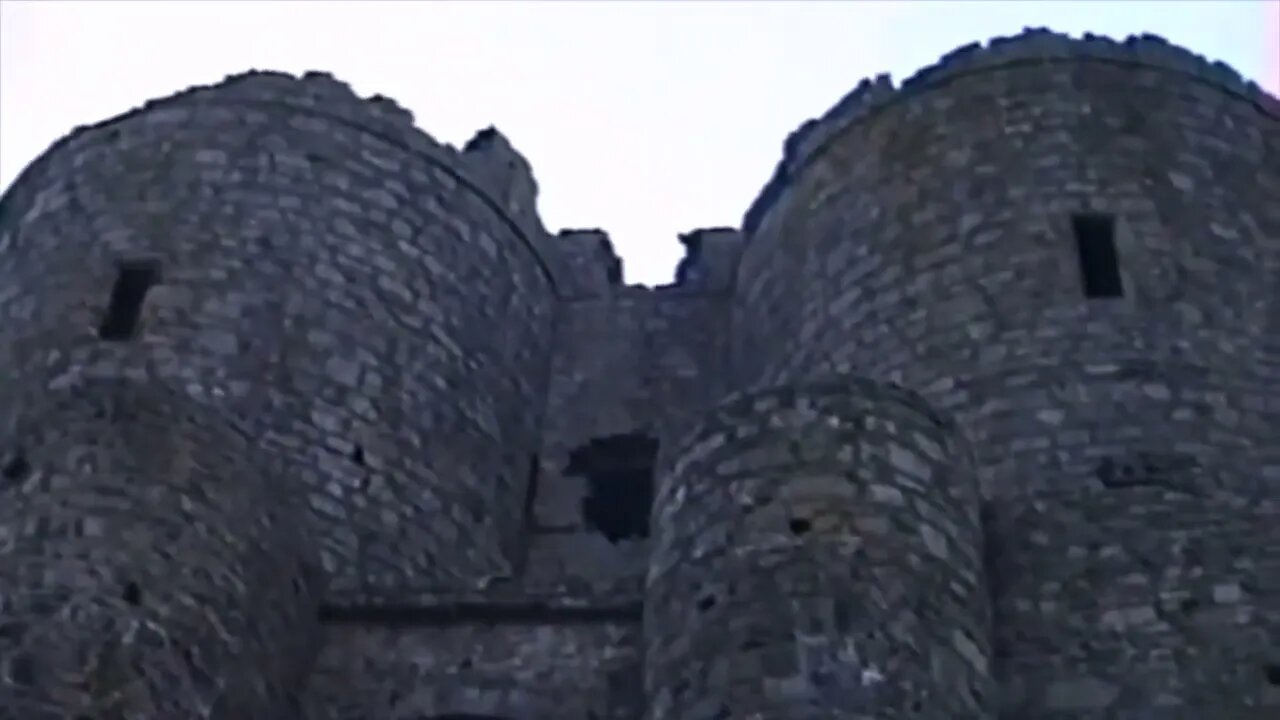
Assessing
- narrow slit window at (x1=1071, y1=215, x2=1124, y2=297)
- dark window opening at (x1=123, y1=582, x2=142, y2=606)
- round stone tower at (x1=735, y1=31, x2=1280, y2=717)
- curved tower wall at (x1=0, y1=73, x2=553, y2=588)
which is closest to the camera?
dark window opening at (x1=123, y1=582, x2=142, y2=606)

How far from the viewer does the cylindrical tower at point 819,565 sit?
11.4 meters

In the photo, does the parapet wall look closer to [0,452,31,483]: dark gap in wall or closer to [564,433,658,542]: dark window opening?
[564,433,658,542]: dark window opening

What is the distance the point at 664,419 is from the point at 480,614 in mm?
4233

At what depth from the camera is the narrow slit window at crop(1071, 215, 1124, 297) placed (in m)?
14.9

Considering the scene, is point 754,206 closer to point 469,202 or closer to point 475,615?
point 469,202

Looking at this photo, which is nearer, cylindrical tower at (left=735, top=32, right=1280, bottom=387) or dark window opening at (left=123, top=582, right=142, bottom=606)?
dark window opening at (left=123, top=582, right=142, bottom=606)

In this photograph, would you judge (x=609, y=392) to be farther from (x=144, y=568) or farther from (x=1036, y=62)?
(x=144, y=568)

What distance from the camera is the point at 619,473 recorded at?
57.0ft

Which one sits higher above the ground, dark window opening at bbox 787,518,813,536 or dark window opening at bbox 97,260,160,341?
dark window opening at bbox 97,260,160,341

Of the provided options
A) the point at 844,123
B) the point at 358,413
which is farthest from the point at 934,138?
the point at 358,413

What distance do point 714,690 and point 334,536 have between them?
423 cm

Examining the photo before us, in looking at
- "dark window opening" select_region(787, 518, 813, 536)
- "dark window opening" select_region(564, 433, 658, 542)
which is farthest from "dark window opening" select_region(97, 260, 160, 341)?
"dark window opening" select_region(787, 518, 813, 536)

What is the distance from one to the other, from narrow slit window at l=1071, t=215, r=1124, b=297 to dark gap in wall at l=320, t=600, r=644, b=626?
3.65m

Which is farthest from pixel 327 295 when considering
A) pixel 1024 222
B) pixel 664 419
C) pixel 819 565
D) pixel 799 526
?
pixel 819 565
